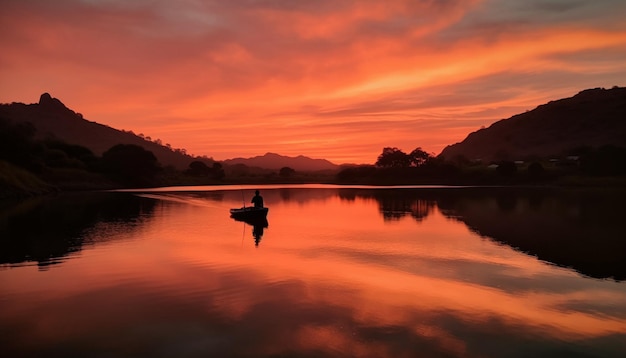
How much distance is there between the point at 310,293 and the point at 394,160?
17511 centimetres

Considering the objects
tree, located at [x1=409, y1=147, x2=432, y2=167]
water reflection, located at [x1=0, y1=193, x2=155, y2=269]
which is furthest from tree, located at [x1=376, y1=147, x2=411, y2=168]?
water reflection, located at [x1=0, y1=193, x2=155, y2=269]

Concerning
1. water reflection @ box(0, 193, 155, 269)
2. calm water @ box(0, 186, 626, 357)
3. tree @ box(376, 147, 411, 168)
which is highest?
tree @ box(376, 147, 411, 168)

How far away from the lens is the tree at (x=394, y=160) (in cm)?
18775

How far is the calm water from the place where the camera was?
12.7m

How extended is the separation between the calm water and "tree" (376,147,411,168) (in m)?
151

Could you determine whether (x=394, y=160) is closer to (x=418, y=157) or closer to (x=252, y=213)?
(x=418, y=157)

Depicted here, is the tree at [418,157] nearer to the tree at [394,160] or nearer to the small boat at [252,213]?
the tree at [394,160]

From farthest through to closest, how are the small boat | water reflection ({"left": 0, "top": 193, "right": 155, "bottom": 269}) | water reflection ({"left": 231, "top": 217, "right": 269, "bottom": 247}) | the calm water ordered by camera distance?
the small boat
water reflection ({"left": 231, "top": 217, "right": 269, "bottom": 247})
water reflection ({"left": 0, "top": 193, "right": 155, "bottom": 269})
the calm water

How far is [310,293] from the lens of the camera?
18.2 metres

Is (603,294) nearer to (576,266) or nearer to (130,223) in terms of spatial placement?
(576,266)

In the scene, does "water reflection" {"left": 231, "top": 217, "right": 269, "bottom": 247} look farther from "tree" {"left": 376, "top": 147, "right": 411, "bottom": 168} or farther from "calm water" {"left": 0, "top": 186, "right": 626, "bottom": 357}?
"tree" {"left": 376, "top": 147, "right": 411, "bottom": 168}

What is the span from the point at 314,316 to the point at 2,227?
112 ft

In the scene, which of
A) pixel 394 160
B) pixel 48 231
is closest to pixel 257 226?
pixel 48 231

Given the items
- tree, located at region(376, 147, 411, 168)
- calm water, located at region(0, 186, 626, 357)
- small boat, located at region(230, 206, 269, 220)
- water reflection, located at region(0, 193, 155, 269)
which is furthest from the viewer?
tree, located at region(376, 147, 411, 168)
